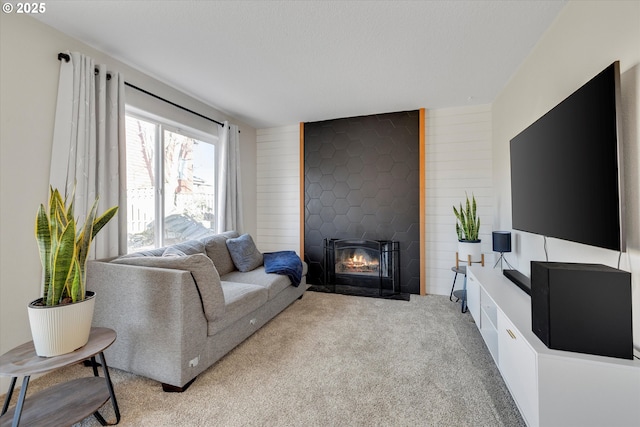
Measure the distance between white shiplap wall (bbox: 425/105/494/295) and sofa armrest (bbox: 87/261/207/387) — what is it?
3059 mm

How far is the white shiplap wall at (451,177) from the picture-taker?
11.5 ft

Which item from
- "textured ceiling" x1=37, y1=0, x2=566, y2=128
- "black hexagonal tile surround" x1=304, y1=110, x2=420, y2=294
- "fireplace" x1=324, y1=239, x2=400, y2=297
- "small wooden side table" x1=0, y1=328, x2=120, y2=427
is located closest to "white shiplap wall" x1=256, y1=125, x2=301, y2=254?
"black hexagonal tile surround" x1=304, y1=110, x2=420, y2=294

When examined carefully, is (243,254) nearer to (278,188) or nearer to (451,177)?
(278,188)

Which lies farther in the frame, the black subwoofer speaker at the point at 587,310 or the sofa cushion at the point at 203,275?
the sofa cushion at the point at 203,275

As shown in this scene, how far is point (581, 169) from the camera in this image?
1.37 m

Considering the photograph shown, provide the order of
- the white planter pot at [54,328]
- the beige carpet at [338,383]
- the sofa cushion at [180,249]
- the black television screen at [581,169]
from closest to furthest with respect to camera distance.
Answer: the black television screen at [581,169]
the white planter pot at [54,328]
the beige carpet at [338,383]
the sofa cushion at [180,249]

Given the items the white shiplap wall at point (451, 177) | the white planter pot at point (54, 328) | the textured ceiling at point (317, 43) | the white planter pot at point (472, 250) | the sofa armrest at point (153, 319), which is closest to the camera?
the white planter pot at point (54, 328)

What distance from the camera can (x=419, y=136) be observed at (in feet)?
12.1

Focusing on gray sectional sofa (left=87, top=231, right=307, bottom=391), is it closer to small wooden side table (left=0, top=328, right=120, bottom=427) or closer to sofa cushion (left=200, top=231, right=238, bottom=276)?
small wooden side table (left=0, top=328, right=120, bottom=427)

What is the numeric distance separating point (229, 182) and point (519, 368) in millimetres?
3543

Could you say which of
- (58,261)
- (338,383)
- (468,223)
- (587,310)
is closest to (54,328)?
(58,261)

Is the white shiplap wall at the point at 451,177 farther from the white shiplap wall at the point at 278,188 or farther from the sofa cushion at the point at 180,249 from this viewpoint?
the sofa cushion at the point at 180,249

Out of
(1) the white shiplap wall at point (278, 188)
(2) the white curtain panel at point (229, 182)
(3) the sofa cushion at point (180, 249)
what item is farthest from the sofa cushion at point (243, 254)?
(1) the white shiplap wall at point (278, 188)

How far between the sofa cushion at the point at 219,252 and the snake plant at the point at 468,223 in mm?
2812
